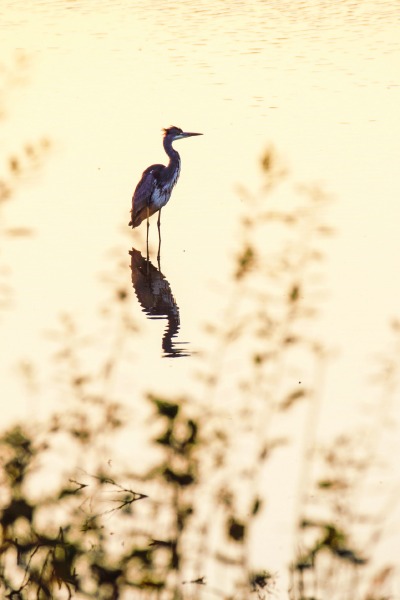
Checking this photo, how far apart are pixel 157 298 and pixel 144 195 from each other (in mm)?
2410

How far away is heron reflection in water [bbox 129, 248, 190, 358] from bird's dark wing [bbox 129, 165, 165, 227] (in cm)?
55

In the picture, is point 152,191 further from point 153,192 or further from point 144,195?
point 144,195

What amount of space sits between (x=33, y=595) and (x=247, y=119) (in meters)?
13.4

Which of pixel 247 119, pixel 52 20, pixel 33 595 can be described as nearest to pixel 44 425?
pixel 33 595

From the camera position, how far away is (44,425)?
14.6 ft

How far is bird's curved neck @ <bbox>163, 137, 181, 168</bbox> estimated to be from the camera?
1451 cm

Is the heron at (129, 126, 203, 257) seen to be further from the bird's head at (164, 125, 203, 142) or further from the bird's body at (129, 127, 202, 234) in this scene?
the bird's head at (164, 125, 203, 142)

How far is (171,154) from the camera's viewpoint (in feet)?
48.6

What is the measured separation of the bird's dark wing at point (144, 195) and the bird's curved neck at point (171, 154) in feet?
2.24

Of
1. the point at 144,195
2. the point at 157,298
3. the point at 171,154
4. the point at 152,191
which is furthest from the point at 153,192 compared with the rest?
the point at 157,298

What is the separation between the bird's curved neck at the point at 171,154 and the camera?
14509 millimetres

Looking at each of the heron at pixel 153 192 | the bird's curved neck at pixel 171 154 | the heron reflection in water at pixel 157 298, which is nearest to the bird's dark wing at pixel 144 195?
the heron at pixel 153 192

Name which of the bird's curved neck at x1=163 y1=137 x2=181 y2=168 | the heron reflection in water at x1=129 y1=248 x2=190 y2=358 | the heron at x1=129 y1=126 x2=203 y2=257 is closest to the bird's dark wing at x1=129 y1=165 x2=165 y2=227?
the heron at x1=129 y1=126 x2=203 y2=257

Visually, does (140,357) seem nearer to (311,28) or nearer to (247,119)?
(247,119)
